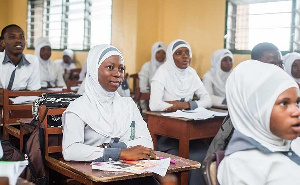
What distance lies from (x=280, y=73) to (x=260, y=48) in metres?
1.48

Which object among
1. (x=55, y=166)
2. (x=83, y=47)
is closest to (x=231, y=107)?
(x=55, y=166)

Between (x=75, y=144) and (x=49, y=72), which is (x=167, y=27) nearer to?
(x=49, y=72)

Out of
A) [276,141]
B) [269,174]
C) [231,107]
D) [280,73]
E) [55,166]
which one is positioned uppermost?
[280,73]

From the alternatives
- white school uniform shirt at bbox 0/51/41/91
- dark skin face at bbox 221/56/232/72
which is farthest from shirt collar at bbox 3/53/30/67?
dark skin face at bbox 221/56/232/72

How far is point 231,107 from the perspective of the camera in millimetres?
1669

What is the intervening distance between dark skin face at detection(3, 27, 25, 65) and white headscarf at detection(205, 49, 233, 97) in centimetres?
222

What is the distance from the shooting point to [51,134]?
248 centimetres

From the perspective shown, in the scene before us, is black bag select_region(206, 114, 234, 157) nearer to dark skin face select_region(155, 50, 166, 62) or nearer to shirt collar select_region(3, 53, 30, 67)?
shirt collar select_region(3, 53, 30, 67)

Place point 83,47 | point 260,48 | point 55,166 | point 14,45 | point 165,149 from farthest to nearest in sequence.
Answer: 1. point 83,47
2. point 14,45
3. point 165,149
4. point 260,48
5. point 55,166

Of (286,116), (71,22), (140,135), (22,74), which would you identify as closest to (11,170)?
(286,116)

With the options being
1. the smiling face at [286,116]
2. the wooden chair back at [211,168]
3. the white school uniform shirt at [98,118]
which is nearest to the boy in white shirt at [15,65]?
the white school uniform shirt at [98,118]

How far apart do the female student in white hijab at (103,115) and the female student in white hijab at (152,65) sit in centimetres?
376

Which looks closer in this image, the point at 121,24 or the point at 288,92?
the point at 288,92

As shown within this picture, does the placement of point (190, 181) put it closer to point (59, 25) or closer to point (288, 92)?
point (288, 92)
